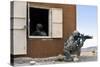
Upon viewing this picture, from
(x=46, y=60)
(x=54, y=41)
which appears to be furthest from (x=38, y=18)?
(x=46, y=60)

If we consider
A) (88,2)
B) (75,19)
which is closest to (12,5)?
(75,19)

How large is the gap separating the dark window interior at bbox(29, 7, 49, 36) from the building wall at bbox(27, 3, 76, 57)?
6cm

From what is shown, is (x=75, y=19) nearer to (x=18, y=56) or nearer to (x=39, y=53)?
(x=39, y=53)

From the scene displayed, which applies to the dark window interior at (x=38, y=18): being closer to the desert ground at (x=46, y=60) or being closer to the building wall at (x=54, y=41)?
the building wall at (x=54, y=41)

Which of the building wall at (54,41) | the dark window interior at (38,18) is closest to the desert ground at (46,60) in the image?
the building wall at (54,41)

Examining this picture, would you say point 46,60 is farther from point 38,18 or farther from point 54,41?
point 38,18

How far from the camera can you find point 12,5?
71.2 inches

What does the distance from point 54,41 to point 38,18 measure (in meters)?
0.25

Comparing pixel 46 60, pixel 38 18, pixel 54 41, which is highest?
pixel 38 18

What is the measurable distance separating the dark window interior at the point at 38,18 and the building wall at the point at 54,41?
6 cm

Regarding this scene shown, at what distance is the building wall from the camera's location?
1865 millimetres

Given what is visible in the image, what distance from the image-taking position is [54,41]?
1.93 m
